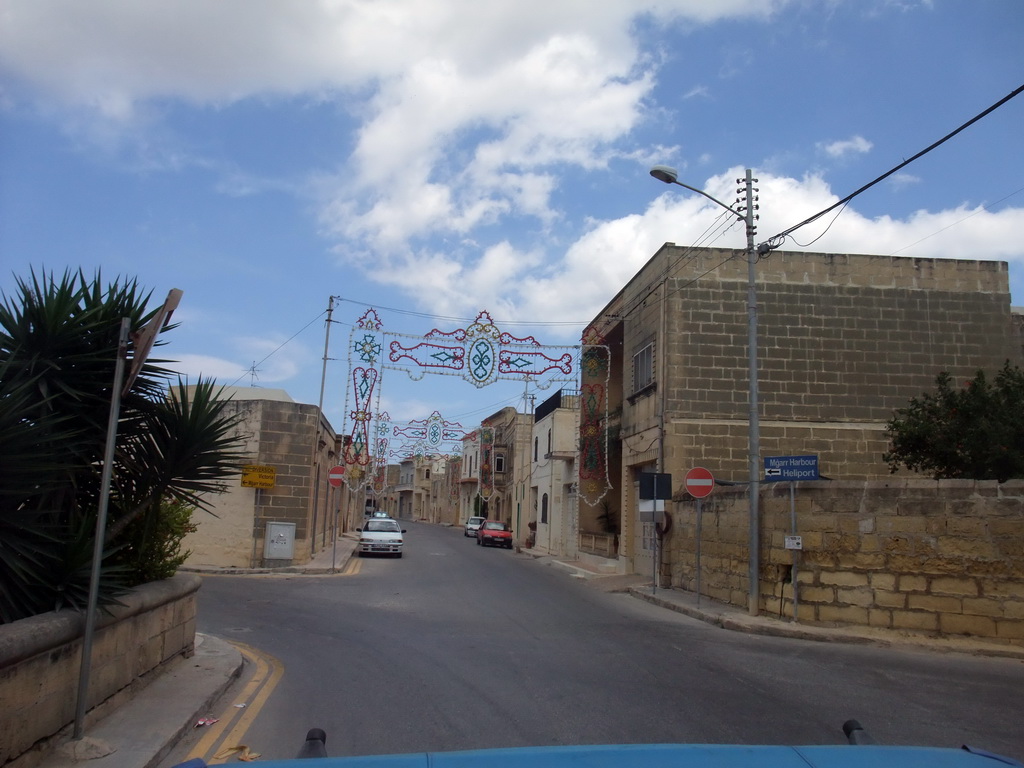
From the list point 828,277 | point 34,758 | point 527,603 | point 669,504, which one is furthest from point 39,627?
point 828,277

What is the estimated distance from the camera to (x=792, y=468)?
14.5 meters

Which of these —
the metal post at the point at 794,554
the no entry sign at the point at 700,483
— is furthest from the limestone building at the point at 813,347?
the metal post at the point at 794,554

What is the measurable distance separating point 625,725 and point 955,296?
799 inches

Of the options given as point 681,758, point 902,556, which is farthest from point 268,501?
point 681,758

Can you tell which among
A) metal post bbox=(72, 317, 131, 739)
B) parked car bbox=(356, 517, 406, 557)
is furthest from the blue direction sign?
parked car bbox=(356, 517, 406, 557)

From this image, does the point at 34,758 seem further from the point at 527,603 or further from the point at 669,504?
the point at 669,504

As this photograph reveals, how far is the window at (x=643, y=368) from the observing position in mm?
24156

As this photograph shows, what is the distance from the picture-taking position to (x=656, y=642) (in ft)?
40.4

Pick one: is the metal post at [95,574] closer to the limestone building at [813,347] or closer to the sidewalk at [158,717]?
the sidewalk at [158,717]

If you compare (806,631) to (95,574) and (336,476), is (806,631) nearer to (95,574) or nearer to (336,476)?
(95,574)

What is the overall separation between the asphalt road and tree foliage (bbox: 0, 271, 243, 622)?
2.04 m

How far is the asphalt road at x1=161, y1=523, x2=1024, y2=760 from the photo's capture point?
277 inches

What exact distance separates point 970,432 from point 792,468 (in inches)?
148

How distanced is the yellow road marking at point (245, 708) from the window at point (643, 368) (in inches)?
618
